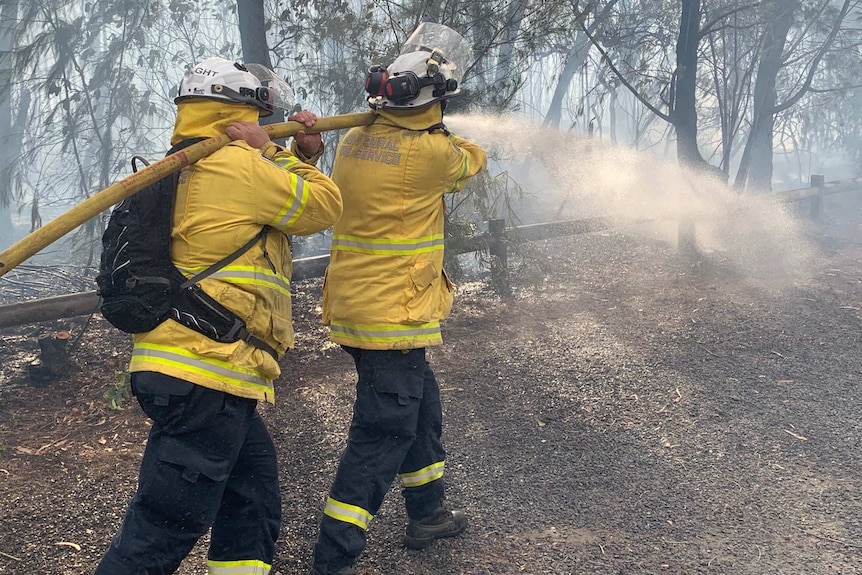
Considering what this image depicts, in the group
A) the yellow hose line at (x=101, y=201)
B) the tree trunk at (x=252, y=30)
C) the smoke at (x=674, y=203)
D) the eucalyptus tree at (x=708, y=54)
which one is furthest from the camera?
the smoke at (x=674, y=203)

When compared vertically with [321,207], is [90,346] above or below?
below

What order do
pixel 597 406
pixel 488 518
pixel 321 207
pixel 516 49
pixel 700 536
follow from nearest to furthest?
pixel 321 207, pixel 700 536, pixel 488 518, pixel 597 406, pixel 516 49

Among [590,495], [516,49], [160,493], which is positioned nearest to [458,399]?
[590,495]

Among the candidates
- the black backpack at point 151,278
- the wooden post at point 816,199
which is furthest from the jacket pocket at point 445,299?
the wooden post at point 816,199

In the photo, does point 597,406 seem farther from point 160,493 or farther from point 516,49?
point 516,49

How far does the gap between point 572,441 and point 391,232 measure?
190 cm

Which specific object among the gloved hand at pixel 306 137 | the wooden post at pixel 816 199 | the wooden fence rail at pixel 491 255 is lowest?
the wooden post at pixel 816 199

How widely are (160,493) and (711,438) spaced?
10.1 feet

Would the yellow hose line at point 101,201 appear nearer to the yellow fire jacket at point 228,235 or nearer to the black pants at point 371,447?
the yellow fire jacket at point 228,235

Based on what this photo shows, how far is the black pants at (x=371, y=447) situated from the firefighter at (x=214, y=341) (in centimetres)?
34

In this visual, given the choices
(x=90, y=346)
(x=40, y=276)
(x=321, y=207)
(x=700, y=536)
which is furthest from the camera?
(x=40, y=276)

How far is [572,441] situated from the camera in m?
→ 4.04

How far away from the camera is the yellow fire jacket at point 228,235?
2277 millimetres

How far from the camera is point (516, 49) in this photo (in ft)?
21.7
